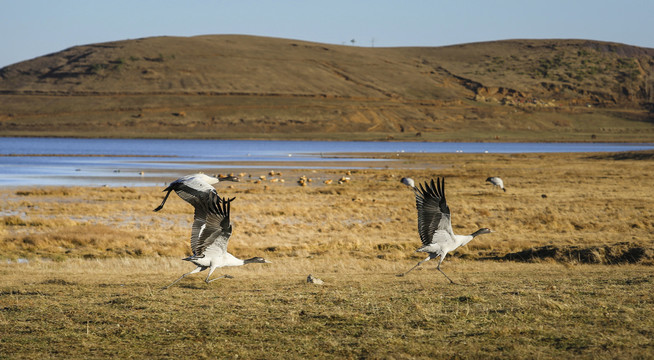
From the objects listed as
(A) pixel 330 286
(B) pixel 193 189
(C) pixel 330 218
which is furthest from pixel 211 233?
(C) pixel 330 218

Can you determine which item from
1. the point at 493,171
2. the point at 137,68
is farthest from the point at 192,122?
the point at 493,171

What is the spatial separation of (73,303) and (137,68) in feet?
633

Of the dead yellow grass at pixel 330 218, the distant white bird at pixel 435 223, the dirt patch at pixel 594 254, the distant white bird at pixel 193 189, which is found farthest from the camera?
the dead yellow grass at pixel 330 218

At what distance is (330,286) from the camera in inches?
558

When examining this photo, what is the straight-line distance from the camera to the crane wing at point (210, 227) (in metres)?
11.8

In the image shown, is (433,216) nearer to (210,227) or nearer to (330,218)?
(210,227)

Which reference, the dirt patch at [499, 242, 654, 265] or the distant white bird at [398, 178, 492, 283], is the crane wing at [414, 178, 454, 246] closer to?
the distant white bird at [398, 178, 492, 283]

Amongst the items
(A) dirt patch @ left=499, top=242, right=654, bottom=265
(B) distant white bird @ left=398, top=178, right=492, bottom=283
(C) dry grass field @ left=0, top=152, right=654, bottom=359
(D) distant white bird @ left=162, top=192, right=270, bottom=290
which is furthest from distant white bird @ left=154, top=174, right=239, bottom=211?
(A) dirt patch @ left=499, top=242, right=654, bottom=265

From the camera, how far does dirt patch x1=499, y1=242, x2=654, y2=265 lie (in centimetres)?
1842

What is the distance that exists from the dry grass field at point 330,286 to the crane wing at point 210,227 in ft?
3.14

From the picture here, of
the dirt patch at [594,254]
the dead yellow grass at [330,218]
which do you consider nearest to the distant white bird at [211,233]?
the dead yellow grass at [330,218]

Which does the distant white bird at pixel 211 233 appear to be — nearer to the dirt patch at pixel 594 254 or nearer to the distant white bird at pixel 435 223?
the distant white bird at pixel 435 223

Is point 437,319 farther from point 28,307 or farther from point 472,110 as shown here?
point 472,110

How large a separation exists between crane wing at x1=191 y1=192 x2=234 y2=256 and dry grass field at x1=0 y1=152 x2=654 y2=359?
3.14 feet
